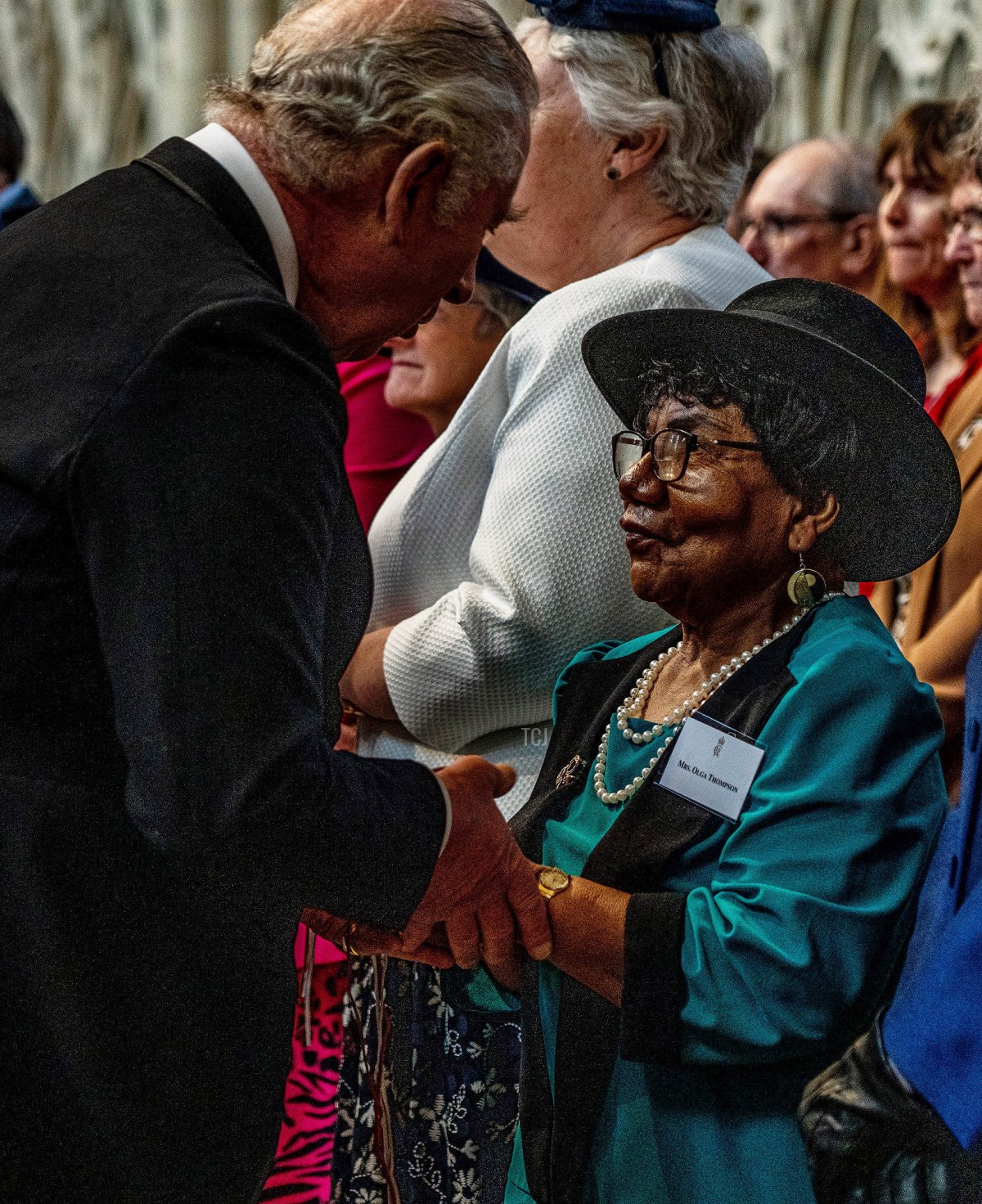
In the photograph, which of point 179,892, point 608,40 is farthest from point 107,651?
point 608,40

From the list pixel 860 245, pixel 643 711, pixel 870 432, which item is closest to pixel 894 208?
pixel 860 245

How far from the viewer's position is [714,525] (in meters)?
1.59

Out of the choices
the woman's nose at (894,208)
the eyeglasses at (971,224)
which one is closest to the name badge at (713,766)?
the eyeglasses at (971,224)

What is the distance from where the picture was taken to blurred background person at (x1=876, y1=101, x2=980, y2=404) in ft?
10.3

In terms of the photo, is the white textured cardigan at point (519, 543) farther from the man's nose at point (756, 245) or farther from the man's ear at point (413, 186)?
the man's nose at point (756, 245)

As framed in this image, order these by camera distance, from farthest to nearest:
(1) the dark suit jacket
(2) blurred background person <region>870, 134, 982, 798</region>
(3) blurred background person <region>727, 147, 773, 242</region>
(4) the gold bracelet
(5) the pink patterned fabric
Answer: (3) blurred background person <region>727, 147, 773, 242</region> → (5) the pink patterned fabric → (2) blurred background person <region>870, 134, 982, 798</region> → (4) the gold bracelet → (1) the dark suit jacket

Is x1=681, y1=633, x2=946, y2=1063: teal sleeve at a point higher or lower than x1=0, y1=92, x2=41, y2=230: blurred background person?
higher

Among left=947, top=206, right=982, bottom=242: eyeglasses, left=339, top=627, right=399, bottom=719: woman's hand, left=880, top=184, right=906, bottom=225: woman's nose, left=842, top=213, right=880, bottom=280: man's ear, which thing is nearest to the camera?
left=339, top=627, right=399, bottom=719: woman's hand

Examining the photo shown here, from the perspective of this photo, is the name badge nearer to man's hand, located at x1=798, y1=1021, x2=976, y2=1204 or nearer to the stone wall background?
man's hand, located at x1=798, y1=1021, x2=976, y2=1204

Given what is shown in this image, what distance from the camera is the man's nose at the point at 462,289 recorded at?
1683 mm

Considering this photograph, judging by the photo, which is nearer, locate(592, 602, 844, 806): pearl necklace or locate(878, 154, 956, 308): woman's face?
locate(592, 602, 844, 806): pearl necklace

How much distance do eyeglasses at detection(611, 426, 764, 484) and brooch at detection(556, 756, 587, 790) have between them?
33 cm

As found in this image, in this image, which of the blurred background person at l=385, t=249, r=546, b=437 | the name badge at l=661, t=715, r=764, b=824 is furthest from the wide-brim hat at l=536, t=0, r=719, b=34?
the name badge at l=661, t=715, r=764, b=824

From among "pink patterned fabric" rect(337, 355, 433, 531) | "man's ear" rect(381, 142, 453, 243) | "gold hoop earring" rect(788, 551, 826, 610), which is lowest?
"pink patterned fabric" rect(337, 355, 433, 531)
